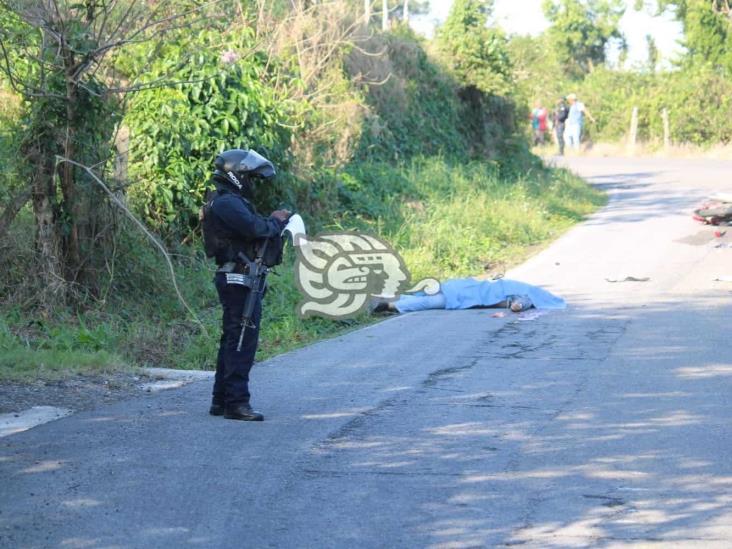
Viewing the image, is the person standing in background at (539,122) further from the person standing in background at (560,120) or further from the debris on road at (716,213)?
the debris on road at (716,213)

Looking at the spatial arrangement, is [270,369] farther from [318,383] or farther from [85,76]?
[85,76]

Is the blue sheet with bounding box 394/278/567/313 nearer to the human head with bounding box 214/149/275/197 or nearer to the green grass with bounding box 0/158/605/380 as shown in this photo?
the green grass with bounding box 0/158/605/380

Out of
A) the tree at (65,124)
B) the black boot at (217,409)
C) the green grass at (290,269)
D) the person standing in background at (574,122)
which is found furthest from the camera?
the person standing in background at (574,122)

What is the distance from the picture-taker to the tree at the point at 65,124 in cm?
1114

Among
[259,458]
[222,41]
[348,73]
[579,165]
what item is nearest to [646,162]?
[579,165]

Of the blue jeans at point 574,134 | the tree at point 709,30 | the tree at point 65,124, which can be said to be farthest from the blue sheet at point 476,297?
the tree at point 709,30

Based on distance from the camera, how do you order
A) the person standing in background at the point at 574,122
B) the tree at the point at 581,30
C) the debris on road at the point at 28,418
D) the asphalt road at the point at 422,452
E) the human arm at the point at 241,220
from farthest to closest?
the tree at the point at 581,30
the person standing in background at the point at 574,122
the human arm at the point at 241,220
the debris on road at the point at 28,418
the asphalt road at the point at 422,452

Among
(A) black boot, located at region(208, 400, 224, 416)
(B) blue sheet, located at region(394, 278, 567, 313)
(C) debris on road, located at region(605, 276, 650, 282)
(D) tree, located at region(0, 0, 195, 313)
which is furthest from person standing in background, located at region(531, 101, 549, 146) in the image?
(A) black boot, located at region(208, 400, 224, 416)

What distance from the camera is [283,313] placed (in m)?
12.8

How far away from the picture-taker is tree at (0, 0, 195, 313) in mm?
11141

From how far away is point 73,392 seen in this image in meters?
8.72

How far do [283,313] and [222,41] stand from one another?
533 cm

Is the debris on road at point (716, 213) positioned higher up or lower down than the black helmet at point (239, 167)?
lower down

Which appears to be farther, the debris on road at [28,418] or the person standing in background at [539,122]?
the person standing in background at [539,122]
